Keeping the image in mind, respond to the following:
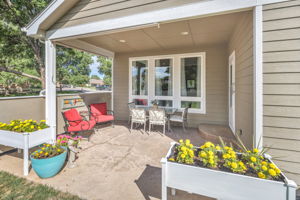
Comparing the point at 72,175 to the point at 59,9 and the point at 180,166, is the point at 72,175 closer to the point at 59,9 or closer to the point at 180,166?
the point at 180,166

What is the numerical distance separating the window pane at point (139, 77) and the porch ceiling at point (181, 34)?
Result: 42.3 inches

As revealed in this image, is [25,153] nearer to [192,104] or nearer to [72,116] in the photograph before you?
[72,116]

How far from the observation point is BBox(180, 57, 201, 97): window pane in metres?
5.04

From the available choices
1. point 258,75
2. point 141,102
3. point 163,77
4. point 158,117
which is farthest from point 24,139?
point 163,77

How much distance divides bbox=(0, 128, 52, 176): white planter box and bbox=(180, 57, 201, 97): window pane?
14.0ft

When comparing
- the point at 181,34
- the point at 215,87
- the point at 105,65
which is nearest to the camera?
the point at 181,34

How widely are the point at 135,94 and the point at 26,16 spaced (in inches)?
301

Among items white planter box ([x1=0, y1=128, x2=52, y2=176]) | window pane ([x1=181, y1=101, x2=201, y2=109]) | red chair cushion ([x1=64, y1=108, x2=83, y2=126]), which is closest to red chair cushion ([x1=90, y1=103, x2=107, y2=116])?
red chair cushion ([x1=64, y1=108, x2=83, y2=126])

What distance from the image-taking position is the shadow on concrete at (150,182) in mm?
1885

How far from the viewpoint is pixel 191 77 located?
5.15 meters

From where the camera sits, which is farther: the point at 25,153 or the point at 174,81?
the point at 174,81

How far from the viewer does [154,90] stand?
5672mm

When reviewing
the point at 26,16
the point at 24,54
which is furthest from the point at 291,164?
the point at 24,54

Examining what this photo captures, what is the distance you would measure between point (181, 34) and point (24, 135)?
158 inches
